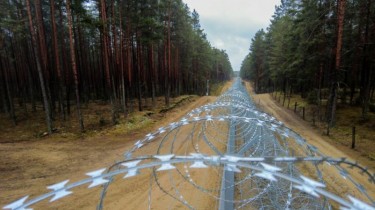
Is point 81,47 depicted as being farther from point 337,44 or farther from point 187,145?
point 337,44

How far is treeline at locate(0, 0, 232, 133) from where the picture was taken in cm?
1841

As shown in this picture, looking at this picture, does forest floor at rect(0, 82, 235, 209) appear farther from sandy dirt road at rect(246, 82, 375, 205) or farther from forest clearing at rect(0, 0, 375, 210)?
sandy dirt road at rect(246, 82, 375, 205)

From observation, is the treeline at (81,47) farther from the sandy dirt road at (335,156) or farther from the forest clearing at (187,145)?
the sandy dirt road at (335,156)

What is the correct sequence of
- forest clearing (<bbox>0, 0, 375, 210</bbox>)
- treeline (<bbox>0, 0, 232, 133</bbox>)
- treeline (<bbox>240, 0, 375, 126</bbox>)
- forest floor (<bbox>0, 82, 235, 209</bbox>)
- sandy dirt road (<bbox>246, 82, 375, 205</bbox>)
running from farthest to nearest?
treeline (<bbox>0, 0, 232, 133</bbox>), treeline (<bbox>240, 0, 375, 126</bbox>), sandy dirt road (<bbox>246, 82, 375, 205</bbox>), forest floor (<bbox>0, 82, 235, 209</bbox>), forest clearing (<bbox>0, 0, 375, 210</bbox>)

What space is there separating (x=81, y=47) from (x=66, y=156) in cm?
1990

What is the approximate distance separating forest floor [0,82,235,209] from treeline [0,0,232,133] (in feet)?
5.41

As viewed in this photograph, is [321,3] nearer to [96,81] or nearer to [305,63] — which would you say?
[305,63]

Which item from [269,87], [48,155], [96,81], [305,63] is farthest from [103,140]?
[269,87]

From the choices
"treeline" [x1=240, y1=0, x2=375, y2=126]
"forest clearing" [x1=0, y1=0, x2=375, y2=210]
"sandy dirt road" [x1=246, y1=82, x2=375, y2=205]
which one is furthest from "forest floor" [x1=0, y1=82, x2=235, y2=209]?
"treeline" [x1=240, y1=0, x2=375, y2=126]

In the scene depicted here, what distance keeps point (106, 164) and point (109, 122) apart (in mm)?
10330

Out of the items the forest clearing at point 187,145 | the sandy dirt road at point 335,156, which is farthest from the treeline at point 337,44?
the sandy dirt road at point 335,156

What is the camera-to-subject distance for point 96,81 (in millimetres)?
40750

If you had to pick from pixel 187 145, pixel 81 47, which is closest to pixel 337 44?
pixel 187 145

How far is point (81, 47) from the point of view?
28.7m
